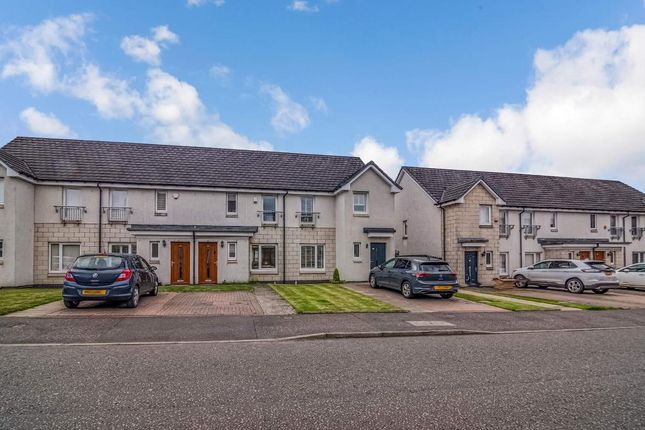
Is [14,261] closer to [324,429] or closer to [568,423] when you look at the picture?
[324,429]

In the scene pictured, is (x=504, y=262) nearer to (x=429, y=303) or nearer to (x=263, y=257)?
(x=429, y=303)

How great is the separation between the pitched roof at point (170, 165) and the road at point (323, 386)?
52.0ft

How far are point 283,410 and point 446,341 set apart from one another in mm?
5434

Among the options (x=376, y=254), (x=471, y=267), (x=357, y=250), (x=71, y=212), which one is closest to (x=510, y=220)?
(x=471, y=267)

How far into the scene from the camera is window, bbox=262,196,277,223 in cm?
2392

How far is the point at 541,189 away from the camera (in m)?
30.1

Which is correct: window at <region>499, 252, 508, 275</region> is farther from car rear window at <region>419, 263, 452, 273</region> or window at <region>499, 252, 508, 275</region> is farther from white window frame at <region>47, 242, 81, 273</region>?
white window frame at <region>47, 242, 81, 273</region>

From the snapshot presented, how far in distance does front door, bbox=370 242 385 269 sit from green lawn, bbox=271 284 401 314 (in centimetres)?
544

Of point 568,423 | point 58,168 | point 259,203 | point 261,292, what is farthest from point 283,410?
point 58,168

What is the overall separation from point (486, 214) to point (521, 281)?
428 cm

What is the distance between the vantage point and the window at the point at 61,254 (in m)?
21.2

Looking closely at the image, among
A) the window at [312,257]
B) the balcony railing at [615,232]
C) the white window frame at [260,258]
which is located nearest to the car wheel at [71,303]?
the white window frame at [260,258]

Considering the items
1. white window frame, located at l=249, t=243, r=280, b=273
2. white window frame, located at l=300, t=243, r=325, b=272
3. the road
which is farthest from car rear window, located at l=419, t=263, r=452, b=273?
white window frame, located at l=249, t=243, r=280, b=273

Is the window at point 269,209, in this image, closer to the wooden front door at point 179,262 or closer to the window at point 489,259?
the wooden front door at point 179,262
